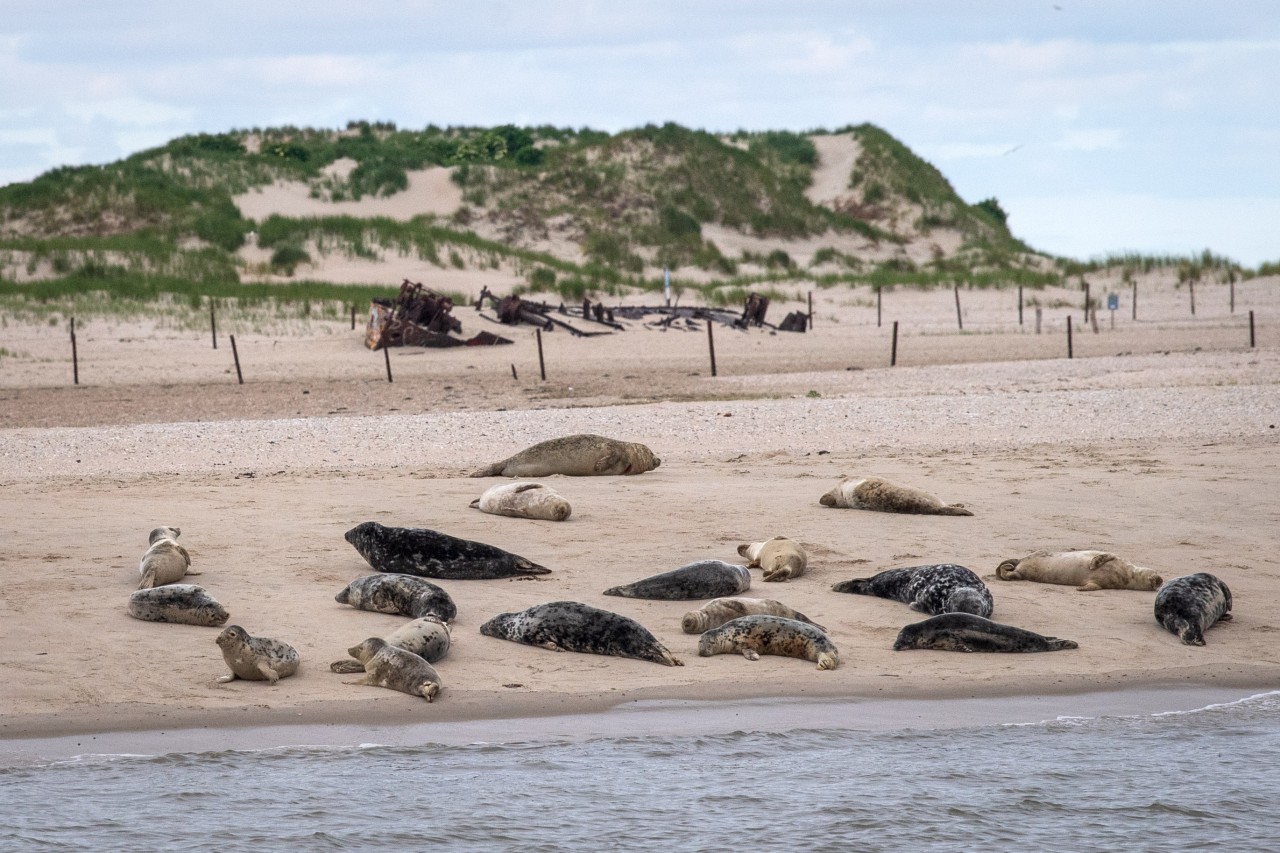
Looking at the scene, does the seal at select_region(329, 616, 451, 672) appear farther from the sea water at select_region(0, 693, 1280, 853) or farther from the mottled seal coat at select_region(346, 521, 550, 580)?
the mottled seal coat at select_region(346, 521, 550, 580)

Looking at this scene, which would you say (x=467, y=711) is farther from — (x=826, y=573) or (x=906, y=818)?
(x=826, y=573)

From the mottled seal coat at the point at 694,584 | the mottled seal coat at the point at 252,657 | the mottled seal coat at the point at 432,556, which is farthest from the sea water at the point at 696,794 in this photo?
the mottled seal coat at the point at 432,556

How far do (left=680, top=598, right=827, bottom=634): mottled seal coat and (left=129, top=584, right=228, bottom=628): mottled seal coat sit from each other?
8.07 feet

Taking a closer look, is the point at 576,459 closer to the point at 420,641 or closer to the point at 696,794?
the point at 420,641

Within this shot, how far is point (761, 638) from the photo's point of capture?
7.29 meters

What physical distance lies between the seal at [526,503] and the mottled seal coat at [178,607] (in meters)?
3.05

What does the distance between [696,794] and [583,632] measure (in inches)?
71.9

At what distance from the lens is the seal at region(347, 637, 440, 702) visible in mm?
6582

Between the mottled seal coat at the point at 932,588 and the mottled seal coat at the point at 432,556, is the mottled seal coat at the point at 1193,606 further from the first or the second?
the mottled seal coat at the point at 432,556

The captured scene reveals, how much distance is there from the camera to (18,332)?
2956 cm

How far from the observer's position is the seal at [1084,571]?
28.0 ft

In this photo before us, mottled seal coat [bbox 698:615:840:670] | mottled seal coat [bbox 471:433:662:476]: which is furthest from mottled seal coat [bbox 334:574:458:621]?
mottled seal coat [bbox 471:433:662:476]

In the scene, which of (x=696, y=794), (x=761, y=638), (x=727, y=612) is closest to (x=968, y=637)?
(x=761, y=638)

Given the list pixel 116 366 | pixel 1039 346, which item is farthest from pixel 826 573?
pixel 1039 346
